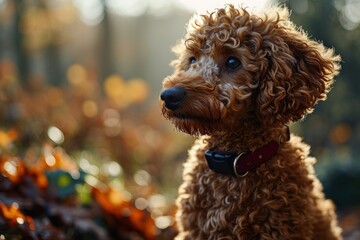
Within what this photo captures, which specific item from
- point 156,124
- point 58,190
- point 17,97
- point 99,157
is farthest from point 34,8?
point 58,190

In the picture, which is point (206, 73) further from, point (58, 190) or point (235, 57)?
point (58, 190)

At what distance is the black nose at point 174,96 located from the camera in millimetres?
2797

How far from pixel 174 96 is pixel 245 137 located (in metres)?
0.58

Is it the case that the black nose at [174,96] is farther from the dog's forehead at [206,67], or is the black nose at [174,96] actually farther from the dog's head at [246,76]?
the dog's forehead at [206,67]

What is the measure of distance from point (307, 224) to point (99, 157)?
4781 mm

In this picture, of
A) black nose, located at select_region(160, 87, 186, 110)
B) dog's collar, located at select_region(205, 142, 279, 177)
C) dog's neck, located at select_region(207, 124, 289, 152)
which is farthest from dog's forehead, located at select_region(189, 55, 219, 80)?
dog's collar, located at select_region(205, 142, 279, 177)

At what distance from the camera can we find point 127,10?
Result: 2789 centimetres

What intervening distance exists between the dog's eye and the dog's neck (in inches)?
13.9

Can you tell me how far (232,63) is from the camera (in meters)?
3.05

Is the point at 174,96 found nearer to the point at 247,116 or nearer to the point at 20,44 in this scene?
the point at 247,116

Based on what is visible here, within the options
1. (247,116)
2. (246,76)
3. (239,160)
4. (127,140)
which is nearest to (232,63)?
(246,76)

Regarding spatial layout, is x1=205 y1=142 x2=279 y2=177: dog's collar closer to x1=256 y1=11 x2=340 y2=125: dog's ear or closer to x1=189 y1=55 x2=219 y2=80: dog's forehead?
x1=256 y1=11 x2=340 y2=125: dog's ear

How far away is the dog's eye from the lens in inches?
120

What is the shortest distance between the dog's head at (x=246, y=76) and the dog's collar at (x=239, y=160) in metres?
0.16
